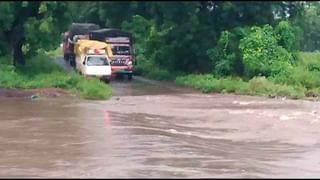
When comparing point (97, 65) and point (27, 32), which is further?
point (97, 65)

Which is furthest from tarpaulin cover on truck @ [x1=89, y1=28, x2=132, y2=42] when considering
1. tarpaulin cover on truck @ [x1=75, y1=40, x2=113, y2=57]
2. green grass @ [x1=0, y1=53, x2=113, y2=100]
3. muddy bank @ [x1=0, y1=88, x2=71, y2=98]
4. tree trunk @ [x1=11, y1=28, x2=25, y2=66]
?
muddy bank @ [x1=0, y1=88, x2=71, y2=98]

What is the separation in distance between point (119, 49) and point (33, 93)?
8166 mm

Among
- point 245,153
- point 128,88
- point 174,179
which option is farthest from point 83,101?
point 174,179

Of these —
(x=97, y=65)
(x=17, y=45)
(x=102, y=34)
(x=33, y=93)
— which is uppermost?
(x=102, y=34)

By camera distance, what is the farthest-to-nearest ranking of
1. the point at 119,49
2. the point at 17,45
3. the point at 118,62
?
the point at 118,62
the point at 119,49
the point at 17,45

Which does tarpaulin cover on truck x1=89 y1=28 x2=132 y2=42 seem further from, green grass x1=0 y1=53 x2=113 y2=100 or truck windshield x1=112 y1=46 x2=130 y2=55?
green grass x1=0 y1=53 x2=113 y2=100

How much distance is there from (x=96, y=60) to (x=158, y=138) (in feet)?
53.4

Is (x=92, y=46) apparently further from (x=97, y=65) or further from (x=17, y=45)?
(x=17, y=45)

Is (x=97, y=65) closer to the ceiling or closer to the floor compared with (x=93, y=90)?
closer to the ceiling

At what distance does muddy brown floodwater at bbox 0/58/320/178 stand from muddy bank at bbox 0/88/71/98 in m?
0.74

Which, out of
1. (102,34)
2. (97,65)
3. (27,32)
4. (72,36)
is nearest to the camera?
(27,32)

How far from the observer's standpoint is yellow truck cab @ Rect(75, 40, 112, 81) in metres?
28.6

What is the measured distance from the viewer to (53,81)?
24.7m

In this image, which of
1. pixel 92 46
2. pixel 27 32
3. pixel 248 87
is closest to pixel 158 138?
pixel 27 32
